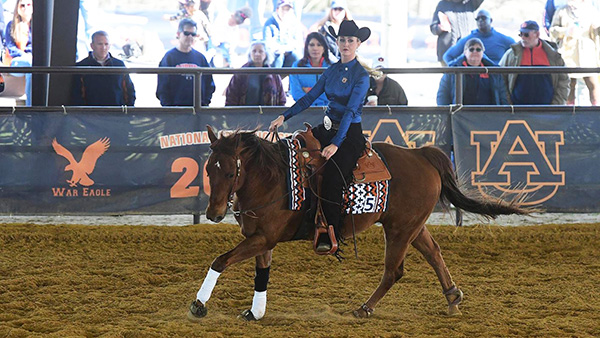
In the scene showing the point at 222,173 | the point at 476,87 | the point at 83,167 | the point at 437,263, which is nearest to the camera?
the point at 222,173

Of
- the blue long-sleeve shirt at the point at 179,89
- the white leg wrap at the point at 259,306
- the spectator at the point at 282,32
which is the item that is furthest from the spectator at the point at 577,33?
the white leg wrap at the point at 259,306

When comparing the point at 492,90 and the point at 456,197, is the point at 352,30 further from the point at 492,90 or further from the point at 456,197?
the point at 492,90

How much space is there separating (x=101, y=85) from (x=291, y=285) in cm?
440

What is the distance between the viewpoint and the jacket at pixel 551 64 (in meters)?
9.21

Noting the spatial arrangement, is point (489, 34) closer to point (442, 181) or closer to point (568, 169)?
point (568, 169)

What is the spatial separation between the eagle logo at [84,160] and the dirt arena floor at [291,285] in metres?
0.54

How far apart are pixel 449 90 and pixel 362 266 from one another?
332 cm

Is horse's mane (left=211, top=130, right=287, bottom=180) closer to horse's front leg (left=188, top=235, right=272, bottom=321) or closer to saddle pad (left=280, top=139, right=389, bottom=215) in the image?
saddle pad (left=280, top=139, right=389, bottom=215)

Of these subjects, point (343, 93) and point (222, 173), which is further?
point (343, 93)

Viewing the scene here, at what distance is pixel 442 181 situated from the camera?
17.9ft

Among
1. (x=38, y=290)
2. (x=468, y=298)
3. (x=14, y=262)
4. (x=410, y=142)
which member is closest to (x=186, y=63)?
(x=410, y=142)

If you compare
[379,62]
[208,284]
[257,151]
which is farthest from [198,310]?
[379,62]

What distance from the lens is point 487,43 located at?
33.5 ft

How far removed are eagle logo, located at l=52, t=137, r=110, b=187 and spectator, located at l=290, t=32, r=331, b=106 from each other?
234 centimetres
